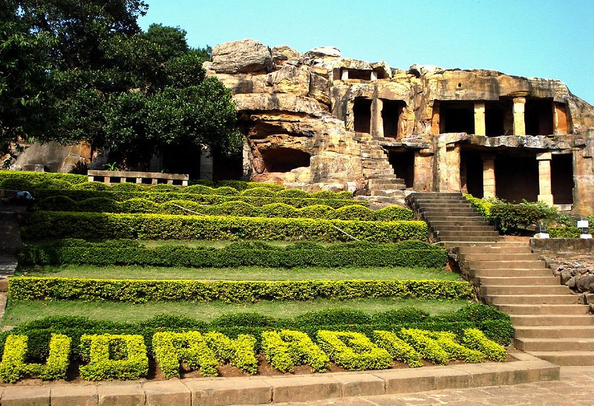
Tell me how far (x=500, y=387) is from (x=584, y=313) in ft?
15.2

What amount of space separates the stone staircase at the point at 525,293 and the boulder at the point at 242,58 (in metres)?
14.8

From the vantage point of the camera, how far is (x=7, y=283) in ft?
33.0

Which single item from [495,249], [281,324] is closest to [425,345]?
[281,324]

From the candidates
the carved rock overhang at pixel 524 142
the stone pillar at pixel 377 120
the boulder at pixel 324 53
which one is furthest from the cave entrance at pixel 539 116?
the boulder at pixel 324 53

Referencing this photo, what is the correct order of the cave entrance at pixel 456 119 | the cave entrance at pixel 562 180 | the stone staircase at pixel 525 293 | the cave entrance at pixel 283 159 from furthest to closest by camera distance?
1. the cave entrance at pixel 456 119
2. the cave entrance at pixel 562 180
3. the cave entrance at pixel 283 159
4. the stone staircase at pixel 525 293

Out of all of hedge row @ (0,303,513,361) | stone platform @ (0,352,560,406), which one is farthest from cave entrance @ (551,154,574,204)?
stone platform @ (0,352,560,406)

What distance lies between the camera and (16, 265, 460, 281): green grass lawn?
11406mm

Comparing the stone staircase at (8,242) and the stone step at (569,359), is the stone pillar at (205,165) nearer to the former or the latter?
the stone staircase at (8,242)

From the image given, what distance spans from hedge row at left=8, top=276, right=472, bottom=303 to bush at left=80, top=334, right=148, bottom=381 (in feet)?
8.33

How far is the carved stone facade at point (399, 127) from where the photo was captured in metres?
24.8

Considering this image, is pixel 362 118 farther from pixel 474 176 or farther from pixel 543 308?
pixel 543 308

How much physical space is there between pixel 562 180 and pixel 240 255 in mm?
25719

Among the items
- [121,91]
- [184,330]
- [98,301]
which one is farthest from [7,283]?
[121,91]

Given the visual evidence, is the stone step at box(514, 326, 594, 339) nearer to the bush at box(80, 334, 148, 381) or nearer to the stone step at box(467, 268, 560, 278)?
the stone step at box(467, 268, 560, 278)
